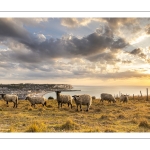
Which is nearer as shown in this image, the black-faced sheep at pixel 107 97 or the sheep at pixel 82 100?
the sheep at pixel 82 100

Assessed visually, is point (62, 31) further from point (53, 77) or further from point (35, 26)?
point (53, 77)

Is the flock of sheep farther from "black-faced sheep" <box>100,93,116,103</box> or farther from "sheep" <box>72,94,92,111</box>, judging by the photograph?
"black-faced sheep" <box>100,93,116,103</box>

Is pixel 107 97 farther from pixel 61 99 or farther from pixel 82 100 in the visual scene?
pixel 82 100

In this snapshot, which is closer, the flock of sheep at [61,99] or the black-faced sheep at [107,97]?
the flock of sheep at [61,99]

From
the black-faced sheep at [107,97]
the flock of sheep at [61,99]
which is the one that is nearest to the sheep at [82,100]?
the flock of sheep at [61,99]

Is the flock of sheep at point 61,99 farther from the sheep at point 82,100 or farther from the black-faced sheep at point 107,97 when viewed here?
the black-faced sheep at point 107,97

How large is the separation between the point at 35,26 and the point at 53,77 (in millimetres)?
2915

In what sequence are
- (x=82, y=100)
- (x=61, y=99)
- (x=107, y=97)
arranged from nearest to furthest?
1. (x=82, y=100)
2. (x=61, y=99)
3. (x=107, y=97)

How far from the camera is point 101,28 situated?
1220cm

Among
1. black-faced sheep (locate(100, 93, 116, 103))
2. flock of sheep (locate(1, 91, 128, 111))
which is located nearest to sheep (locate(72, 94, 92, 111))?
flock of sheep (locate(1, 91, 128, 111))

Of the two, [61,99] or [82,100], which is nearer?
[82,100]

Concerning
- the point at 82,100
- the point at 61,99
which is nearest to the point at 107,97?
the point at 61,99
